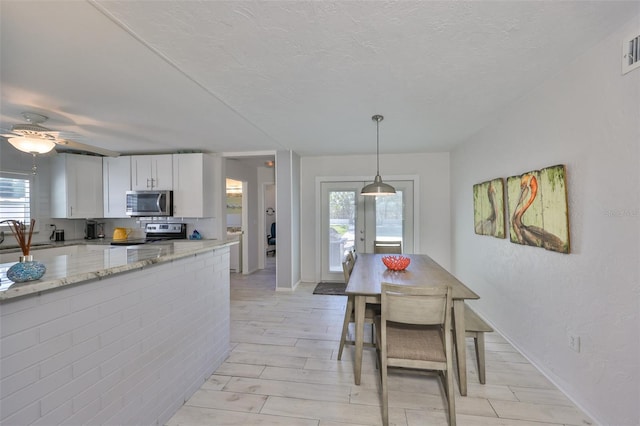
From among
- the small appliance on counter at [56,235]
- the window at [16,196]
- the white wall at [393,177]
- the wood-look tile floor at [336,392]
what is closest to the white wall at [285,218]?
the white wall at [393,177]

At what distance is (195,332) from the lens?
2094 mm

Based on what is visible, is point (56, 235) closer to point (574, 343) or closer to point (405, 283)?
point (405, 283)

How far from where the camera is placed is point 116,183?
455cm

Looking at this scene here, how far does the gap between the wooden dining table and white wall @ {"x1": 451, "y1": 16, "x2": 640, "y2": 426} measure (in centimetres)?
70

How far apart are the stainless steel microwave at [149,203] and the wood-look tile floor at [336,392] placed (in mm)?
2464

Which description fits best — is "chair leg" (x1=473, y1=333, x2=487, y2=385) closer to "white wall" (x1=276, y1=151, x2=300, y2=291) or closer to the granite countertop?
the granite countertop

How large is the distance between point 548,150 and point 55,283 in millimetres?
3225

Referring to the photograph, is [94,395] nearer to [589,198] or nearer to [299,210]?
[589,198]

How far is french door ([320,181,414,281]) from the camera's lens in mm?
4863

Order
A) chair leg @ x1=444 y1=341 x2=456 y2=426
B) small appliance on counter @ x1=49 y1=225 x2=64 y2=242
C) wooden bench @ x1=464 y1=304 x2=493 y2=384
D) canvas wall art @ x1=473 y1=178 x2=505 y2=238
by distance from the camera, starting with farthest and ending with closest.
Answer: small appliance on counter @ x1=49 y1=225 x2=64 y2=242, canvas wall art @ x1=473 y1=178 x2=505 y2=238, wooden bench @ x1=464 y1=304 x2=493 y2=384, chair leg @ x1=444 y1=341 x2=456 y2=426

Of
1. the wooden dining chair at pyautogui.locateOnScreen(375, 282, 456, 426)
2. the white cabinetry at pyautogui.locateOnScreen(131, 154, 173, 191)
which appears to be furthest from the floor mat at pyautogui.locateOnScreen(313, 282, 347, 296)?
the white cabinetry at pyautogui.locateOnScreen(131, 154, 173, 191)

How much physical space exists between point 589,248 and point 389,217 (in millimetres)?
3168

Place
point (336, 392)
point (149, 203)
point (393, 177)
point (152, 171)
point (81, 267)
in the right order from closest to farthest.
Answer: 1. point (81, 267)
2. point (336, 392)
3. point (149, 203)
4. point (152, 171)
5. point (393, 177)

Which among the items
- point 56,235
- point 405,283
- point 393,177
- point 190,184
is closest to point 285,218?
point 190,184
